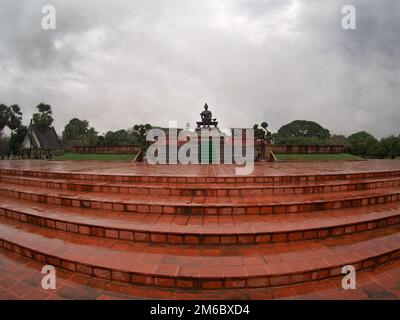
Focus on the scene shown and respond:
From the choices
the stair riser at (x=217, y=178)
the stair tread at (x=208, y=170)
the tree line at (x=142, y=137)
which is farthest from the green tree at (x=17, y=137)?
the stair riser at (x=217, y=178)

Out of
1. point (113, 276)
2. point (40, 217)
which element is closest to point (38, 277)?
point (113, 276)

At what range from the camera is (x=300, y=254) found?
2.76 metres

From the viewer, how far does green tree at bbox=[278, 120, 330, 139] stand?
5305cm

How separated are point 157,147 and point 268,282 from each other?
12.4m

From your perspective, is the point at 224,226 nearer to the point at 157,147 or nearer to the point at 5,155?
the point at 157,147

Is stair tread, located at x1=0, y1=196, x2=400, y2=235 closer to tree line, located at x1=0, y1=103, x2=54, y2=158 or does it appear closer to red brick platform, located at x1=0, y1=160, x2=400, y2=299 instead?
red brick platform, located at x1=0, y1=160, x2=400, y2=299

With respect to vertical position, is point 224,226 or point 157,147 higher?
point 157,147

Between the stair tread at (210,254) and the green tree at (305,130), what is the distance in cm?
5453

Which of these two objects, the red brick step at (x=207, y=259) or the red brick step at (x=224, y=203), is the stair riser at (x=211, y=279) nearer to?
the red brick step at (x=207, y=259)

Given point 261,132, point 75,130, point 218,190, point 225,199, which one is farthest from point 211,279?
point 75,130

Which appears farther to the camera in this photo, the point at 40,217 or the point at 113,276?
the point at 40,217
